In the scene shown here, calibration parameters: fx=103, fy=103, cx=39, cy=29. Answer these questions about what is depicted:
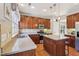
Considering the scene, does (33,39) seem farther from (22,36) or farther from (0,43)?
(0,43)

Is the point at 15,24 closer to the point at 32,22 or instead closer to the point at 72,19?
the point at 32,22

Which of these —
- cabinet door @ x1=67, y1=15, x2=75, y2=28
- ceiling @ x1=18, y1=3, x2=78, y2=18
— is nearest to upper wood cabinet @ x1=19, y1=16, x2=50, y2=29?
ceiling @ x1=18, y1=3, x2=78, y2=18

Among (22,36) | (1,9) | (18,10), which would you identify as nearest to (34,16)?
(18,10)

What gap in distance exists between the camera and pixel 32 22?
6.09 feet

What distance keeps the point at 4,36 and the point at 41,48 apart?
0.73 metres

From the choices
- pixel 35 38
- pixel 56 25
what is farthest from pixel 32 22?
pixel 56 25

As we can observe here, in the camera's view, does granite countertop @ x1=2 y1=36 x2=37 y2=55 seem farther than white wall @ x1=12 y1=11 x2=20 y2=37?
No

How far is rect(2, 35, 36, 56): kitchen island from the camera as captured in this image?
4.82 ft

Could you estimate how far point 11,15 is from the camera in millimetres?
1808

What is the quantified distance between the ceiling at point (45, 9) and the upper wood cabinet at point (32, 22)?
0.23ft

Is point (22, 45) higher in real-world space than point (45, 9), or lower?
lower

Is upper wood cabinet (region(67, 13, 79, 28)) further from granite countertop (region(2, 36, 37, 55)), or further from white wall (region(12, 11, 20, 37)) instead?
white wall (region(12, 11, 20, 37))

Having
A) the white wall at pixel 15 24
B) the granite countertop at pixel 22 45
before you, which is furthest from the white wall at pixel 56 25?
the white wall at pixel 15 24

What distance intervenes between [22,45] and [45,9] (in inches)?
28.7
